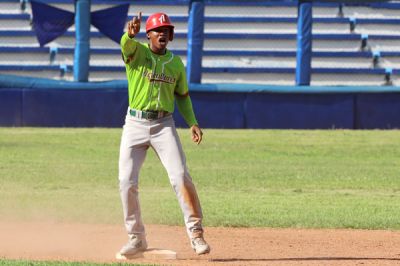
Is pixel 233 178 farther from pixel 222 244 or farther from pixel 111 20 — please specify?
pixel 111 20

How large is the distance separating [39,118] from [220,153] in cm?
494

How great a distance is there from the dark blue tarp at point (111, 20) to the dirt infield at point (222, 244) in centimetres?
1188

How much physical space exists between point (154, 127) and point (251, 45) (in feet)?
60.0

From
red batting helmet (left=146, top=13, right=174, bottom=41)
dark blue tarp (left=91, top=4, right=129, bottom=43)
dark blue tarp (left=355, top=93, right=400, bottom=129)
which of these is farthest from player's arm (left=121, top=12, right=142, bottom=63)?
dark blue tarp (left=91, top=4, right=129, bottom=43)

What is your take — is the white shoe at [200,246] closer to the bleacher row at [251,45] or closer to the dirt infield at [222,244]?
the dirt infield at [222,244]

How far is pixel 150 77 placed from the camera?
786cm

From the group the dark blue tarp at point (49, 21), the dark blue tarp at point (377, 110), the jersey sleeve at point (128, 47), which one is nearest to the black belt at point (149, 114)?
the jersey sleeve at point (128, 47)

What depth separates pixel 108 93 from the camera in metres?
20.9

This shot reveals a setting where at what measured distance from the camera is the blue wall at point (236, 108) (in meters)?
20.9

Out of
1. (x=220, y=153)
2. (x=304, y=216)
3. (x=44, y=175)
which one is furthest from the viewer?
(x=220, y=153)

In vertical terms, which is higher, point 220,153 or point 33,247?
point 33,247

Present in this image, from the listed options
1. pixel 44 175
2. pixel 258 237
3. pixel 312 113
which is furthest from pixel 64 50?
pixel 258 237

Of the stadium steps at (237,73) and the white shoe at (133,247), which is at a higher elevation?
the white shoe at (133,247)

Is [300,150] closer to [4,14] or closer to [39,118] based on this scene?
[39,118]
